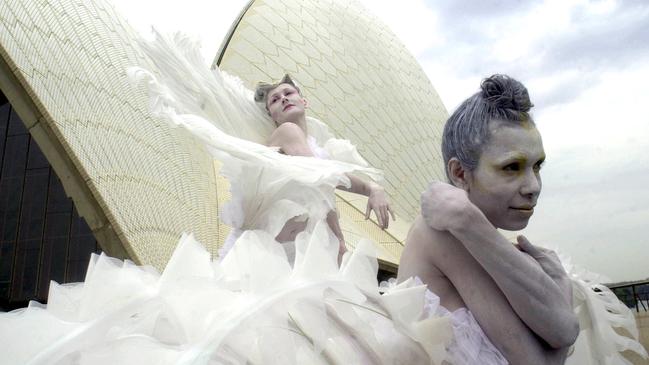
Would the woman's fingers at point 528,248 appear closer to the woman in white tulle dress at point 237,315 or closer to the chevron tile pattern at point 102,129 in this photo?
the woman in white tulle dress at point 237,315

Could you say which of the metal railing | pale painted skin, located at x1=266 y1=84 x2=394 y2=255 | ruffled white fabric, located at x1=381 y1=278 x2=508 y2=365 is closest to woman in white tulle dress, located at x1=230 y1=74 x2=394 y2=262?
pale painted skin, located at x1=266 y1=84 x2=394 y2=255

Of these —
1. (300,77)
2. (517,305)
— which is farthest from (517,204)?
(300,77)

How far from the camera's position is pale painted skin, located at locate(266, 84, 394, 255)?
1771 millimetres

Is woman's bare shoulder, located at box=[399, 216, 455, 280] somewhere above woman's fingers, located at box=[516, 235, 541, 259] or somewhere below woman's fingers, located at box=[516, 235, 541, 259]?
below

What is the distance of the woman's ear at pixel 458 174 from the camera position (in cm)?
97

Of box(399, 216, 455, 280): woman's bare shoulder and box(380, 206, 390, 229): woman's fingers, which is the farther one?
box(380, 206, 390, 229): woman's fingers

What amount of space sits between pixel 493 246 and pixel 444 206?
9cm

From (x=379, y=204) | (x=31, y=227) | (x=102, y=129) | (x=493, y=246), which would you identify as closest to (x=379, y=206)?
(x=379, y=204)

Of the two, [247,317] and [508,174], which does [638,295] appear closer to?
[508,174]

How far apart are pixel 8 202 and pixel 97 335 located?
8.39 meters

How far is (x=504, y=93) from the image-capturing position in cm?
95

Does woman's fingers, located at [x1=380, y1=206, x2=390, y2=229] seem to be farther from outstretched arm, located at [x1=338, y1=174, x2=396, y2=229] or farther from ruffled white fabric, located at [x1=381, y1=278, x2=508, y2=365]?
ruffled white fabric, located at [x1=381, y1=278, x2=508, y2=365]

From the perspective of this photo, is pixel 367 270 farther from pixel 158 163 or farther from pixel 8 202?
pixel 8 202

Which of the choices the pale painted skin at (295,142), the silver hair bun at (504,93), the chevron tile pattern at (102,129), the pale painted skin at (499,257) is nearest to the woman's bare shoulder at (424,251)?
the pale painted skin at (499,257)
